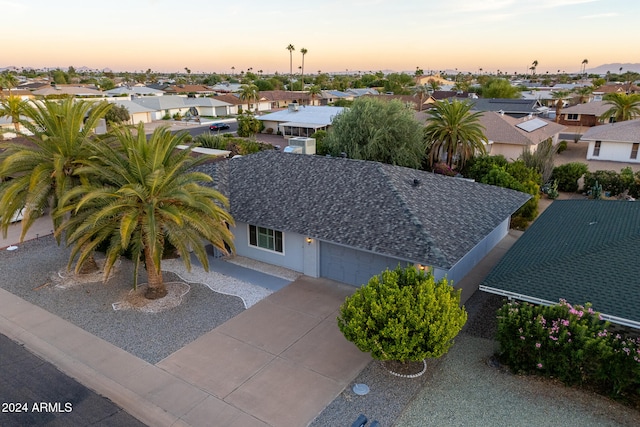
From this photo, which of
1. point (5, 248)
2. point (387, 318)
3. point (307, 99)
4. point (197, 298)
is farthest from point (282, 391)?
point (307, 99)

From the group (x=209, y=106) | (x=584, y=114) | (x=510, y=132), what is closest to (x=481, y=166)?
(x=510, y=132)

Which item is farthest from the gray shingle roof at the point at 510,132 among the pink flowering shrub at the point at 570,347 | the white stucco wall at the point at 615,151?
the pink flowering shrub at the point at 570,347

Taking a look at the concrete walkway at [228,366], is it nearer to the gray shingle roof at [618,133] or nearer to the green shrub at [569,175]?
the green shrub at [569,175]

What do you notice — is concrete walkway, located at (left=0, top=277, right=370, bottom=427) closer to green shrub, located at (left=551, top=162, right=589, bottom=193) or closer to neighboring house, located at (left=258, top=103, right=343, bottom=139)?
green shrub, located at (left=551, top=162, right=589, bottom=193)

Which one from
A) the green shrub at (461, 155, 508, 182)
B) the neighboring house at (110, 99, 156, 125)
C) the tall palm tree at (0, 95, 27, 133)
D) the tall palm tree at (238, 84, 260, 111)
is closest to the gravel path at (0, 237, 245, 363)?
the tall palm tree at (0, 95, 27, 133)

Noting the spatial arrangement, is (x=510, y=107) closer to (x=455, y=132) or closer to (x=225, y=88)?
(x=455, y=132)
